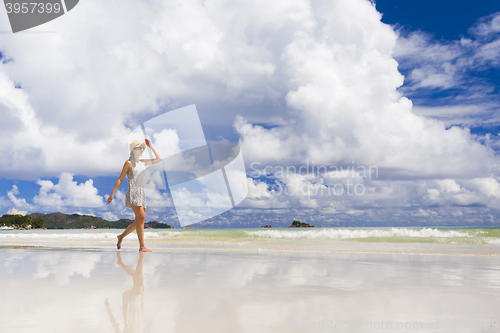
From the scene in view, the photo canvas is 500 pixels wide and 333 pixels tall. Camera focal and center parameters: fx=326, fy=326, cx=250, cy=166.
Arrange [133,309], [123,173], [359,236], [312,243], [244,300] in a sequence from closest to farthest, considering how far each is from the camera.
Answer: [133,309], [244,300], [123,173], [312,243], [359,236]

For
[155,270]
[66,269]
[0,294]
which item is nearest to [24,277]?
[66,269]

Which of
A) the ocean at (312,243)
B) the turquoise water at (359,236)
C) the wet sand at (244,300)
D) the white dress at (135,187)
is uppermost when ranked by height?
the white dress at (135,187)

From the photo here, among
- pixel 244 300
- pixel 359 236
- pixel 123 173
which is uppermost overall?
pixel 123 173

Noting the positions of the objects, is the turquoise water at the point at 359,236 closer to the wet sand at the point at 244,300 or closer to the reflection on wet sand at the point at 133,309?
the wet sand at the point at 244,300

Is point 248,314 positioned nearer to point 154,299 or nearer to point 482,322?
point 154,299

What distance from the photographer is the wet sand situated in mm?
2115

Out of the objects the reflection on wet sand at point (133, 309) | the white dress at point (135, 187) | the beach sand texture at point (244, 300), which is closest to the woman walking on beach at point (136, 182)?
the white dress at point (135, 187)

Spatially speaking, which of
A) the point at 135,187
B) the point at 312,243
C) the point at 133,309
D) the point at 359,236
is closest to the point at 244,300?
the point at 133,309

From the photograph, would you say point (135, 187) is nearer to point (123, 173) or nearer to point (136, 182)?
point (136, 182)

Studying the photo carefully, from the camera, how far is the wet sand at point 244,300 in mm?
2115

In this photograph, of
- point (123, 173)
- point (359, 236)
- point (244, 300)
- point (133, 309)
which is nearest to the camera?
point (133, 309)

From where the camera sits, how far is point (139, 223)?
259 inches

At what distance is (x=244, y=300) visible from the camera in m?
2.73

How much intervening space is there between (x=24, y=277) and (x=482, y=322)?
14.8ft
